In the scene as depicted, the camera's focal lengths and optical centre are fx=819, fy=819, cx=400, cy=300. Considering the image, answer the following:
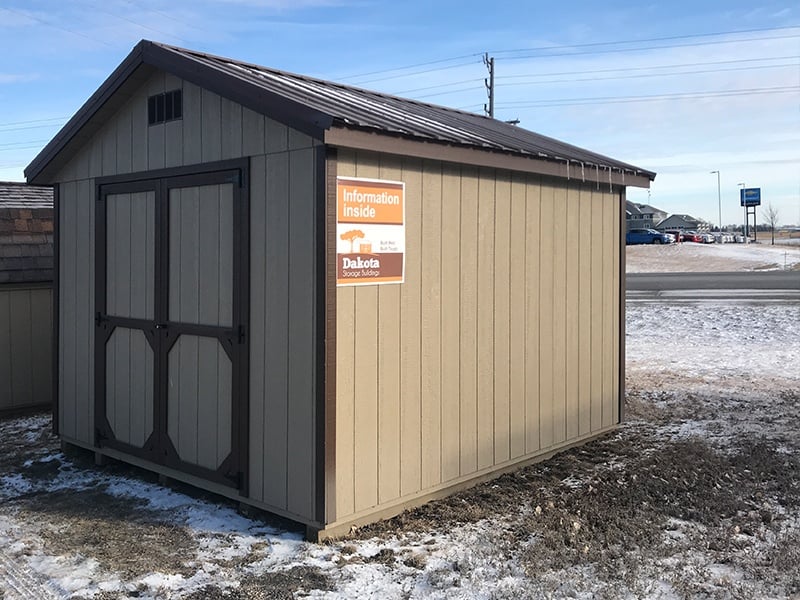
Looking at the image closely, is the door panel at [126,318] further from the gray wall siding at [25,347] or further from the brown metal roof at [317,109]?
the gray wall siding at [25,347]

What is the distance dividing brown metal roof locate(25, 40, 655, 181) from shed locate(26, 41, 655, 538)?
3 centimetres

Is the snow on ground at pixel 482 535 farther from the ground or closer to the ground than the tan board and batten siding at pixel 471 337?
closer to the ground

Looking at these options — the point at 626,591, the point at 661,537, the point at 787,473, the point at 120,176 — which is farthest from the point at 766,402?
the point at 120,176

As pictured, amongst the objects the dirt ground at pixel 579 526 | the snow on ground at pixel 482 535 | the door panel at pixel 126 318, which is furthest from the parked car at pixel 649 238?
the door panel at pixel 126 318

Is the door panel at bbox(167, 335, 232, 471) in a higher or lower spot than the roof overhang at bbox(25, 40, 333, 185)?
lower

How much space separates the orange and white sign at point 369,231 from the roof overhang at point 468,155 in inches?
9.8

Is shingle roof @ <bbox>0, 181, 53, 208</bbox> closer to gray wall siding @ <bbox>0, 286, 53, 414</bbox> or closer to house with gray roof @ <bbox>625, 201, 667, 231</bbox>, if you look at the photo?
gray wall siding @ <bbox>0, 286, 53, 414</bbox>

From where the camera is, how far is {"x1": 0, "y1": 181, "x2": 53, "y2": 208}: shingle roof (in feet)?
32.5

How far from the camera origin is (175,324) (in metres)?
6.05

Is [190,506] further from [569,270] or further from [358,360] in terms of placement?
[569,270]

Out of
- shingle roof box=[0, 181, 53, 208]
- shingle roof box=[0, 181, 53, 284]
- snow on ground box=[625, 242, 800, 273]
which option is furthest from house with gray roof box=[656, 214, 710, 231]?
shingle roof box=[0, 181, 53, 284]

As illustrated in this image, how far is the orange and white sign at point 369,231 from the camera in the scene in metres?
5.06

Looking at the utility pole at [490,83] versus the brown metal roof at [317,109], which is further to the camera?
the utility pole at [490,83]

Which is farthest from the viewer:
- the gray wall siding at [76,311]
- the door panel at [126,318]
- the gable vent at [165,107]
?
the gray wall siding at [76,311]
